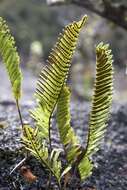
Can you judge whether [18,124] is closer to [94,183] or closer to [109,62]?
[94,183]

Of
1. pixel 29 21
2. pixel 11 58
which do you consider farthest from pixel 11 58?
pixel 29 21

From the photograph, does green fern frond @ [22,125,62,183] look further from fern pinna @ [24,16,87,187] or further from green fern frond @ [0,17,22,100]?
green fern frond @ [0,17,22,100]

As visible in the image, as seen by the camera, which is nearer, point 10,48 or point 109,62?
point 109,62

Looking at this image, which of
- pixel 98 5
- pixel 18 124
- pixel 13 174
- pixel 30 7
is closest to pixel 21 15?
pixel 30 7

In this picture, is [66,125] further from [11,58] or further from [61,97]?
[11,58]

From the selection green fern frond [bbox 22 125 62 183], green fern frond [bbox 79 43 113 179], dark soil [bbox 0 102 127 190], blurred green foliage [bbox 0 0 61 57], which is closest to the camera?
green fern frond [bbox 79 43 113 179]

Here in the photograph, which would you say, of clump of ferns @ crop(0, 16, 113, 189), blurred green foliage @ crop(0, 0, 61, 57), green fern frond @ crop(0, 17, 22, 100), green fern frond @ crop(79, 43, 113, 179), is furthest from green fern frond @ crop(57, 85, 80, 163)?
blurred green foliage @ crop(0, 0, 61, 57)

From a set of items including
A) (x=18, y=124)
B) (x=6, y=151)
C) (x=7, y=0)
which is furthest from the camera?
(x=7, y=0)
